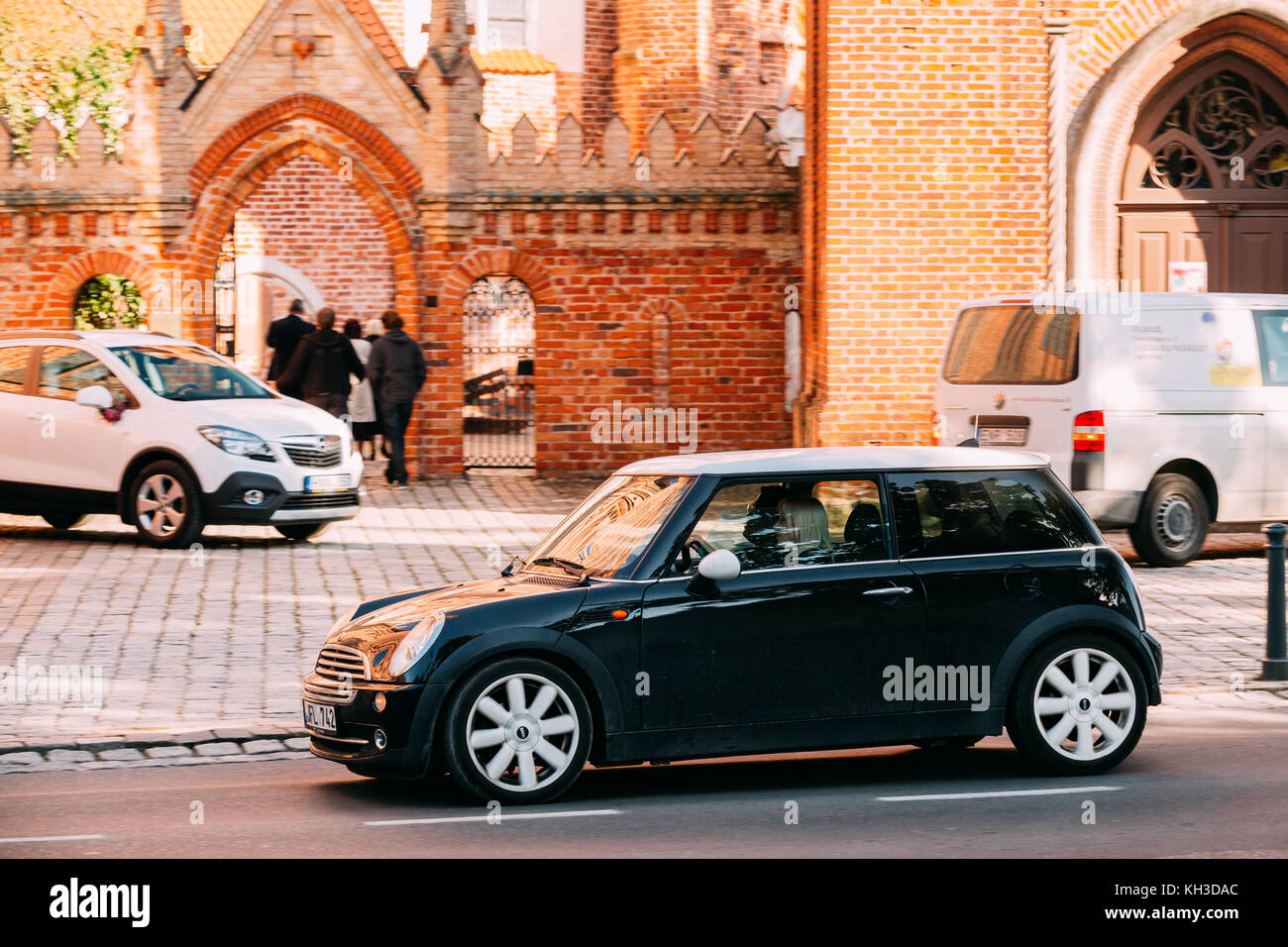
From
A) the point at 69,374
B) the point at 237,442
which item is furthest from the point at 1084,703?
the point at 69,374

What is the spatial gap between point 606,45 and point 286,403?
59.5 feet

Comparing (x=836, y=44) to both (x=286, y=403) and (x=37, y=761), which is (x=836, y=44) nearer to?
(x=286, y=403)

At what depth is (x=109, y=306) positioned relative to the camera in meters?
31.7

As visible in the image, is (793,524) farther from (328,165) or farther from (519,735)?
(328,165)

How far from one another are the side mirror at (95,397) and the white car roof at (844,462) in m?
8.95

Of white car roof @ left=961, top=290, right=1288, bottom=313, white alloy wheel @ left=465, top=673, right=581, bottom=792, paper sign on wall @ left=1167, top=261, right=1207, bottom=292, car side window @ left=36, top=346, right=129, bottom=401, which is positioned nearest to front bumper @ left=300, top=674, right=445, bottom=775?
white alloy wheel @ left=465, top=673, right=581, bottom=792

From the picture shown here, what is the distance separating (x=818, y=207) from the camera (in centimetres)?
1964

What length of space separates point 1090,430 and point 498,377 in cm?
1924

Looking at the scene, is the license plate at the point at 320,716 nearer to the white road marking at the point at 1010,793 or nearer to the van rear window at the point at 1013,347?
the white road marking at the point at 1010,793

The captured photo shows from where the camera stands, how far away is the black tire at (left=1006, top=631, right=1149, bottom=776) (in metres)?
7.54

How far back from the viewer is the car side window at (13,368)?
16203mm

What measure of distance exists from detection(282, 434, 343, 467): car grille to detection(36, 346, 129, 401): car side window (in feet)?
5.40

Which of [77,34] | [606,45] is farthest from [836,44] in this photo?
[77,34]

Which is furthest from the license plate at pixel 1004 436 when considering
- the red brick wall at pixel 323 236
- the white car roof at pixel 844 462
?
the red brick wall at pixel 323 236
